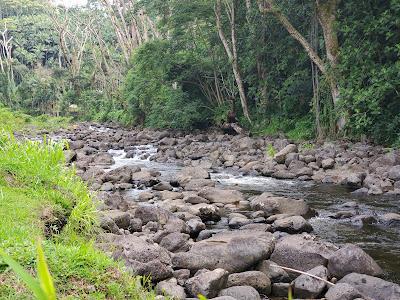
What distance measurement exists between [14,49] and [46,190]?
169 ft

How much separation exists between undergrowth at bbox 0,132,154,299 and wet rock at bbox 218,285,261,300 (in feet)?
2.66

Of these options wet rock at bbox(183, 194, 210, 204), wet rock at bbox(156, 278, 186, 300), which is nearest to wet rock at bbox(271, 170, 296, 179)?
wet rock at bbox(183, 194, 210, 204)

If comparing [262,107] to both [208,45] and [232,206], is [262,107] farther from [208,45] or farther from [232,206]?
[232,206]

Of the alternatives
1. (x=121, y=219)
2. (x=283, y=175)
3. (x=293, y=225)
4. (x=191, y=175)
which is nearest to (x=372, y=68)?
(x=283, y=175)

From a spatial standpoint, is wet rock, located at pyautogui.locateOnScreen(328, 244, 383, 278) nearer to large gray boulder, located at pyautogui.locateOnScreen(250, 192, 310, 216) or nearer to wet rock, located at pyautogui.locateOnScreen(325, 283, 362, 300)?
wet rock, located at pyautogui.locateOnScreen(325, 283, 362, 300)

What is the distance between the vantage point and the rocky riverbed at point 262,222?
171 inches

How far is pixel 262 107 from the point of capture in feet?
64.2

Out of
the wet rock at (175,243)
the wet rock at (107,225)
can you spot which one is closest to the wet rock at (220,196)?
the wet rock at (175,243)

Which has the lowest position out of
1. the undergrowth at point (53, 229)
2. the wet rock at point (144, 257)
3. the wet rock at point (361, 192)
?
the wet rock at point (361, 192)

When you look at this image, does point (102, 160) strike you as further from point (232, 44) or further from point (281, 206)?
point (232, 44)

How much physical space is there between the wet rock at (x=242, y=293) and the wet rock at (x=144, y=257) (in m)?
0.58

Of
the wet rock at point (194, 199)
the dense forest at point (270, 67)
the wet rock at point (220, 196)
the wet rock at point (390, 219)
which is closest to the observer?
the wet rock at point (390, 219)

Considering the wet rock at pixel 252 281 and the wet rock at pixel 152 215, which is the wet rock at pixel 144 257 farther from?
the wet rock at pixel 152 215

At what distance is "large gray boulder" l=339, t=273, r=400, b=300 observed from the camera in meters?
4.18
